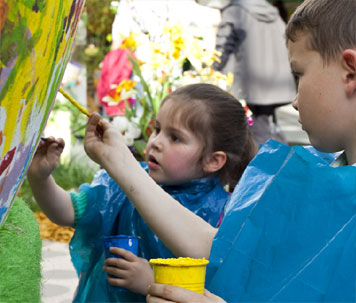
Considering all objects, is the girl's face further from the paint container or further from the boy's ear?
the boy's ear

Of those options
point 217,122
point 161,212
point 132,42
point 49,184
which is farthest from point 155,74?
point 161,212

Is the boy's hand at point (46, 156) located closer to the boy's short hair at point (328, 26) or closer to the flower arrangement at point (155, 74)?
the boy's short hair at point (328, 26)

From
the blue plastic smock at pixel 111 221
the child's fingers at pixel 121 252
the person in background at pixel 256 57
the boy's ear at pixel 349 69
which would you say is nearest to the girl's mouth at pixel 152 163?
the blue plastic smock at pixel 111 221

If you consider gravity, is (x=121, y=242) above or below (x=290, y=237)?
below

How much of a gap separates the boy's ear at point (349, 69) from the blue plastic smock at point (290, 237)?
6.2 inches

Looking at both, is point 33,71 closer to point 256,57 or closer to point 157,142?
point 157,142

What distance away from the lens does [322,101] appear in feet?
4.27

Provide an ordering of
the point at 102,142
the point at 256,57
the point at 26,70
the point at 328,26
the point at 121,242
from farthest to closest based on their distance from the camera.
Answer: the point at 256,57 < the point at 121,242 < the point at 102,142 < the point at 328,26 < the point at 26,70

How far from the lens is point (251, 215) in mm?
1300

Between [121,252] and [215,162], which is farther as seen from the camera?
[215,162]

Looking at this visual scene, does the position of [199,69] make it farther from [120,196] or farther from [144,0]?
[120,196]

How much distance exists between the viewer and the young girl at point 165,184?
2207mm

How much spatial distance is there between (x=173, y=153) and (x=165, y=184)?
0.11m

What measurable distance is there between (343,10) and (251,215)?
0.47 metres
